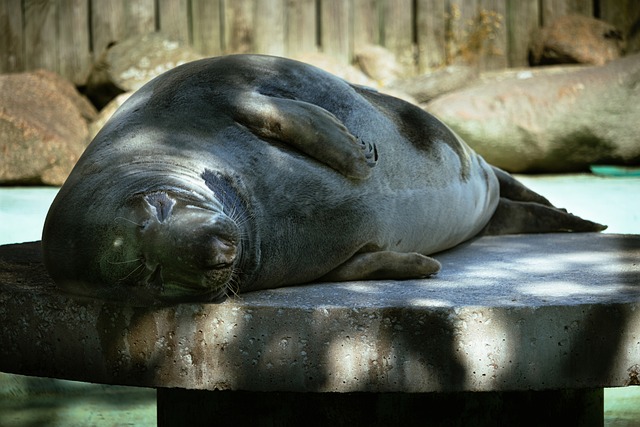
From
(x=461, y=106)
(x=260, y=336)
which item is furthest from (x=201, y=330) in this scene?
(x=461, y=106)

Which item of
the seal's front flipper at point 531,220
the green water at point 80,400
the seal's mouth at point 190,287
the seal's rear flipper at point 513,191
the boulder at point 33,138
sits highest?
the seal's mouth at point 190,287

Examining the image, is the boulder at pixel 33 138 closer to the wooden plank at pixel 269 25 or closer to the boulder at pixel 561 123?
the wooden plank at pixel 269 25

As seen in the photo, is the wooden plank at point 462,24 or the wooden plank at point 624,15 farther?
the wooden plank at point 624,15

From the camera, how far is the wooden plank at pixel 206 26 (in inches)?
391

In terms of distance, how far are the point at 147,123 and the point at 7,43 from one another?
23.5 feet

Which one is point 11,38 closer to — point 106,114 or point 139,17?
point 139,17

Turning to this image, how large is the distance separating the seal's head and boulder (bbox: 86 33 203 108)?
6.71 m

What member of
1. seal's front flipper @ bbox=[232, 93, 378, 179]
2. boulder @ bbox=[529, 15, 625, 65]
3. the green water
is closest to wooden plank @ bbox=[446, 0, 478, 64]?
boulder @ bbox=[529, 15, 625, 65]

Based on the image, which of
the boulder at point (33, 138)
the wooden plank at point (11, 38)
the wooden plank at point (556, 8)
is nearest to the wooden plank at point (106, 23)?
the wooden plank at point (11, 38)


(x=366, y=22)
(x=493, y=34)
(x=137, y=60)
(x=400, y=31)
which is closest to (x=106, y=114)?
(x=137, y=60)

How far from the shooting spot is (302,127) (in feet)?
10.8

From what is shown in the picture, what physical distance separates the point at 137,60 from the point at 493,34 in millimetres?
3579

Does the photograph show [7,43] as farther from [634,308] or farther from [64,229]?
[634,308]

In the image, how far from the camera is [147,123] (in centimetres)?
322
